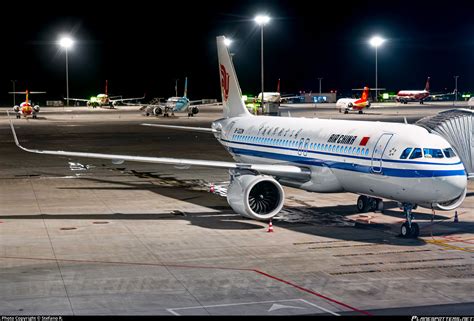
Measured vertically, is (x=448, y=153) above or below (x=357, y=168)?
above

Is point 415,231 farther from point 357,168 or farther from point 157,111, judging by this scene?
point 157,111

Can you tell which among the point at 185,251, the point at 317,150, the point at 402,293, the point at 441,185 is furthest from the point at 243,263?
the point at 317,150

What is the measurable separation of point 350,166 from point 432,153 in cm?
377

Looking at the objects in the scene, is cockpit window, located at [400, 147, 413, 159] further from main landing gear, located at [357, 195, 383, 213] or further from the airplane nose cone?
main landing gear, located at [357, 195, 383, 213]

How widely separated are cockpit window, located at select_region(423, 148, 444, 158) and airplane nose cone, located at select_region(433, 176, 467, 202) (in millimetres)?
987

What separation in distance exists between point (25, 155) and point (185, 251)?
A: 3981 centimetres

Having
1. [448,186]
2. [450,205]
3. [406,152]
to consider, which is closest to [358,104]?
[450,205]

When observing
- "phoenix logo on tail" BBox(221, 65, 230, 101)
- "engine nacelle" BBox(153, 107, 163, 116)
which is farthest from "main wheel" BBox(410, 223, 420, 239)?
"engine nacelle" BBox(153, 107, 163, 116)

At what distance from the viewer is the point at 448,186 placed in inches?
1054

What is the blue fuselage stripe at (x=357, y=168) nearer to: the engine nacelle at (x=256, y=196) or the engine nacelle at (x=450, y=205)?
the engine nacelle at (x=450, y=205)

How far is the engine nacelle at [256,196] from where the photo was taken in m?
29.9

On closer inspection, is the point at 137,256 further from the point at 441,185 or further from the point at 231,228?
the point at 441,185

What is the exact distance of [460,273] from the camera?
22672mm

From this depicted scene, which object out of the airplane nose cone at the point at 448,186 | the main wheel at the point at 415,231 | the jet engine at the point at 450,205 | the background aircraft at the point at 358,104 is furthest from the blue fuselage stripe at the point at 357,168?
the background aircraft at the point at 358,104
